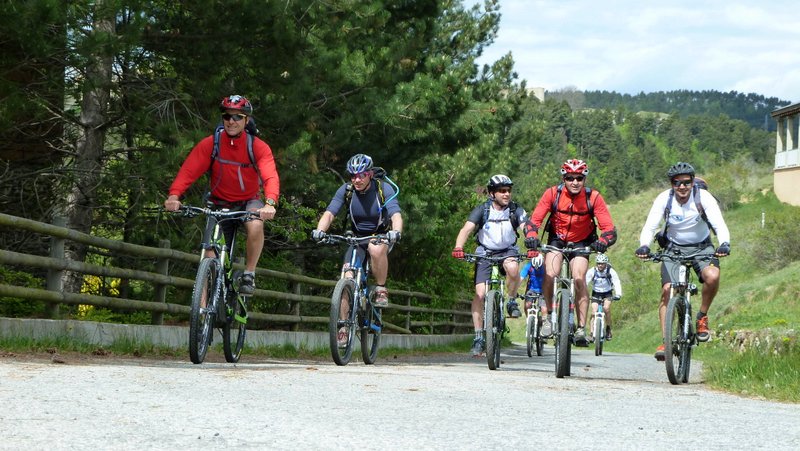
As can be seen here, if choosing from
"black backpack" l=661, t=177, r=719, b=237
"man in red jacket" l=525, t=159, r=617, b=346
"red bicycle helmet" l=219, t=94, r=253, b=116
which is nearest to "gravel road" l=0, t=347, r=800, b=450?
"red bicycle helmet" l=219, t=94, r=253, b=116

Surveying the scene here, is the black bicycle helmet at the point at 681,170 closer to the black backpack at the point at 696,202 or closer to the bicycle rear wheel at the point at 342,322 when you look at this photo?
the black backpack at the point at 696,202

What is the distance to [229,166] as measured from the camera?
10.0 metres

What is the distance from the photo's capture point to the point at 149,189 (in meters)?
13.5

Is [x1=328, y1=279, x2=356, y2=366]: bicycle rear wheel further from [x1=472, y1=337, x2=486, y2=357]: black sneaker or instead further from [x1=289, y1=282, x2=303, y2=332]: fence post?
[x1=289, y1=282, x2=303, y2=332]: fence post

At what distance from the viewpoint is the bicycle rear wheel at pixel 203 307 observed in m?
9.28

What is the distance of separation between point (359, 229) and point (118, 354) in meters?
2.74

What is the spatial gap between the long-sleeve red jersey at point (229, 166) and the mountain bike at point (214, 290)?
26cm

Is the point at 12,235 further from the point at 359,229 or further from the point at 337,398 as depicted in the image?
the point at 337,398

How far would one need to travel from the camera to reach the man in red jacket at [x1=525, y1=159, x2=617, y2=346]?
11852 mm

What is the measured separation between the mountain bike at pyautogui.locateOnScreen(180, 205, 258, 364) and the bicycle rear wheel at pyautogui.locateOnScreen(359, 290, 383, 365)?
1932mm

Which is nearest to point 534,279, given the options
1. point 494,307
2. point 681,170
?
point 494,307

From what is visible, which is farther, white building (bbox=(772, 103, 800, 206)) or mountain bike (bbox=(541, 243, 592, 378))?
white building (bbox=(772, 103, 800, 206))

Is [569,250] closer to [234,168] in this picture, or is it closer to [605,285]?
[234,168]

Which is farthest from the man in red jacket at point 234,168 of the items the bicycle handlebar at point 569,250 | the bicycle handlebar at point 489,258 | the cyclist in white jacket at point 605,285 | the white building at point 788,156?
the white building at point 788,156
